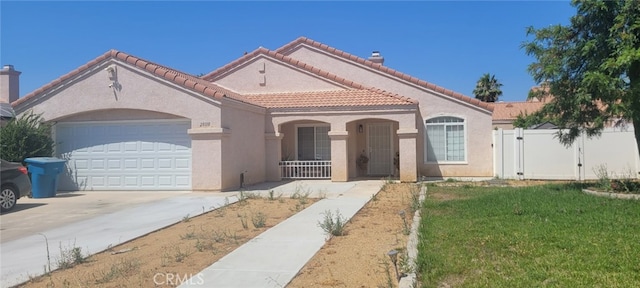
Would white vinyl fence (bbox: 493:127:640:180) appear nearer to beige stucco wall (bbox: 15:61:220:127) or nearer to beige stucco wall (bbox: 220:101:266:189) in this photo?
beige stucco wall (bbox: 220:101:266:189)

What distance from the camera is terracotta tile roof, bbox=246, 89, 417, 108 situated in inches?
693

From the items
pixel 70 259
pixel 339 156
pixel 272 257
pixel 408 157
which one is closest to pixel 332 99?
pixel 339 156

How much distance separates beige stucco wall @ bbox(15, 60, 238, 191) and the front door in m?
6.79

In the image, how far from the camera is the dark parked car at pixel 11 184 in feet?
37.1

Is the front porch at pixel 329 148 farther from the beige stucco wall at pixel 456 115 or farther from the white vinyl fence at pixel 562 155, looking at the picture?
the white vinyl fence at pixel 562 155

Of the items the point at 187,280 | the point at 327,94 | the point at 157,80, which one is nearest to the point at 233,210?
the point at 187,280

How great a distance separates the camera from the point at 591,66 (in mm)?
10617

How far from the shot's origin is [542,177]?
1677 cm

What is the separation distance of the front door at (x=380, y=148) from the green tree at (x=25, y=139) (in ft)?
39.7

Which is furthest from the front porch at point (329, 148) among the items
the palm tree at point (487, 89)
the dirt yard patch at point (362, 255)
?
the palm tree at point (487, 89)

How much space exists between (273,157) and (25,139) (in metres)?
8.37

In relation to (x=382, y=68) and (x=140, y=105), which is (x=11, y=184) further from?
(x=382, y=68)

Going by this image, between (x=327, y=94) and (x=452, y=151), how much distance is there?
18.1 ft

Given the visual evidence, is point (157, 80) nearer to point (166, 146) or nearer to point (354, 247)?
point (166, 146)
